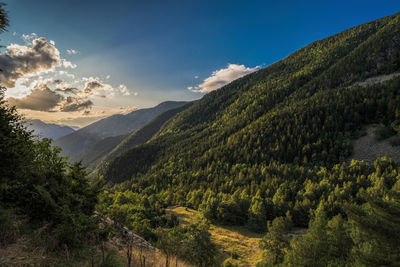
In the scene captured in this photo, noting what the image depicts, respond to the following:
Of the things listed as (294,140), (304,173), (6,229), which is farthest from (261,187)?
(6,229)

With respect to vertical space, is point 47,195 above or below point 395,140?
below

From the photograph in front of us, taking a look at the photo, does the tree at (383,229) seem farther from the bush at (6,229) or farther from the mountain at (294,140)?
the mountain at (294,140)

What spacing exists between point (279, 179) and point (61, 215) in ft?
320

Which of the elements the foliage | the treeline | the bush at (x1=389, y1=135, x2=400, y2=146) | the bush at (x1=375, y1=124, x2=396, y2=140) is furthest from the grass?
the bush at (x1=375, y1=124, x2=396, y2=140)

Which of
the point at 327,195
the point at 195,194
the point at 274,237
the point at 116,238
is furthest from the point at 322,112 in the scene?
the point at 116,238

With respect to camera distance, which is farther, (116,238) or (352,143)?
(352,143)

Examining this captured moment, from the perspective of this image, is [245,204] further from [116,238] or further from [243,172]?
[116,238]

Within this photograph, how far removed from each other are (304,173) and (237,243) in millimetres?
61079

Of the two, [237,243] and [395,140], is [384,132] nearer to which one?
[395,140]

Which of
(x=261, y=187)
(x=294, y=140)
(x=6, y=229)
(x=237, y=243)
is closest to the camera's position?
(x=6, y=229)

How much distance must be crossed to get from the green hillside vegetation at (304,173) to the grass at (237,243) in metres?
4.73

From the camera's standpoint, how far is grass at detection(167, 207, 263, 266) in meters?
45.3

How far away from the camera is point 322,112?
13800 cm

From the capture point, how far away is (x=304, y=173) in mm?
94312
